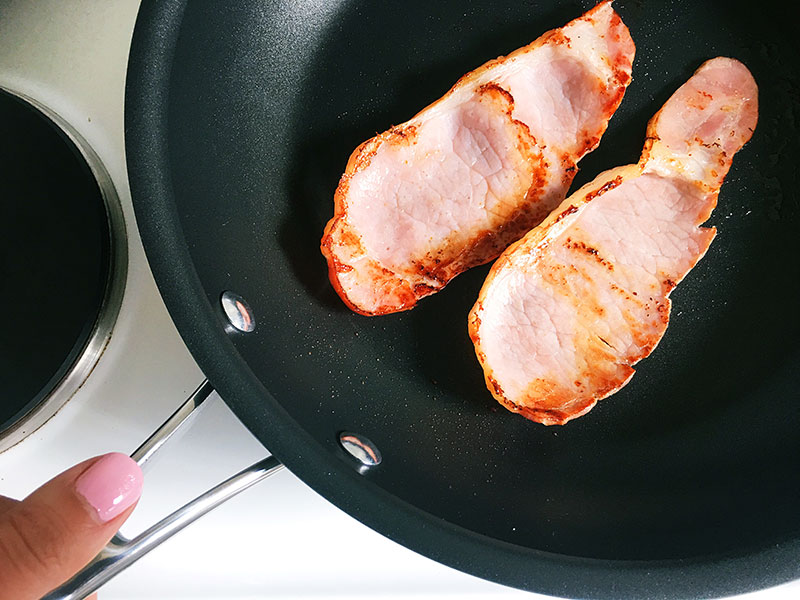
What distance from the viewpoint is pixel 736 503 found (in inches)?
35.2

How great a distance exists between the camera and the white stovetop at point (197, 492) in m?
0.89

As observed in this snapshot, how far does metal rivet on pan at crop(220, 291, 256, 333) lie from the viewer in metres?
0.83

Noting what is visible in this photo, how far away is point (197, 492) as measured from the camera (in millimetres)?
893

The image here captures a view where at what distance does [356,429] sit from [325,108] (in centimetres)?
43

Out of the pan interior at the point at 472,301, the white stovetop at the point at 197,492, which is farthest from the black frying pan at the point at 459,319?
the white stovetop at the point at 197,492

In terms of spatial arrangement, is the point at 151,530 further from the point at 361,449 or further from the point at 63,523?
the point at 361,449

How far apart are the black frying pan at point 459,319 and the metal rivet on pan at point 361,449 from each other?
2 cm

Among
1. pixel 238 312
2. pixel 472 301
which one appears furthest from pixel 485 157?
pixel 238 312

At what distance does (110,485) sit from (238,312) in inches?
9.7

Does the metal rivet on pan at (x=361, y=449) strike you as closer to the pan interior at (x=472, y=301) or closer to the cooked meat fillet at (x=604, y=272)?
the pan interior at (x=472, y=301)

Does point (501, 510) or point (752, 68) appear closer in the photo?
point (501, 510)

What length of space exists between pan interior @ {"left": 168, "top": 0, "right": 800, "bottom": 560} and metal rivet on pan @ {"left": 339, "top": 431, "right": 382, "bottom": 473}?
2cm

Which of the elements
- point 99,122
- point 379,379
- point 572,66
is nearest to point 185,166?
point 99,122

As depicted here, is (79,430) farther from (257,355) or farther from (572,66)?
(572,66)
